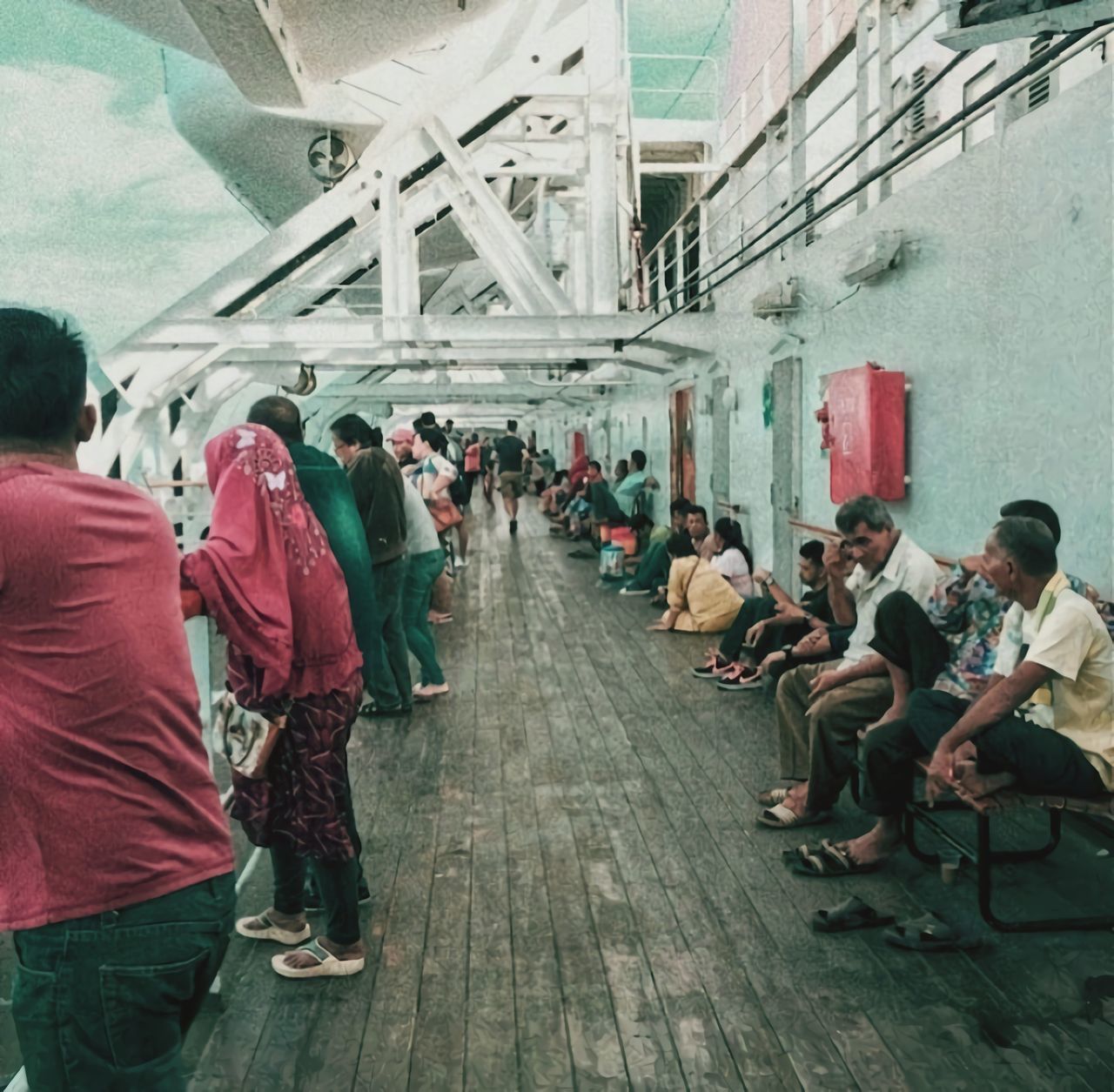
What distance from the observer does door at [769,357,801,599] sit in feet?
23.9

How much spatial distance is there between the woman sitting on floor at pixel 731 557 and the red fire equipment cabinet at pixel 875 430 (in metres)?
1.78

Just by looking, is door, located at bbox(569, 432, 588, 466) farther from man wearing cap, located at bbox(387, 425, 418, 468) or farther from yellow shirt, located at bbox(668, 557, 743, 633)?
yellow shirt, located at bbox(668, 557, 743, 633)

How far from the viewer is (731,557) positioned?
23.8 feet

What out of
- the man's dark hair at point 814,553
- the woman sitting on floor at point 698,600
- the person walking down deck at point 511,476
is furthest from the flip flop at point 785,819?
the person walking down deck at point 511,476

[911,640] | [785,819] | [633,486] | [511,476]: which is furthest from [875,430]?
[511,476]

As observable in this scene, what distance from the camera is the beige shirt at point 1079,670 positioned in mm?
2666

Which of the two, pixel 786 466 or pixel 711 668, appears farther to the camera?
pixel 786 466

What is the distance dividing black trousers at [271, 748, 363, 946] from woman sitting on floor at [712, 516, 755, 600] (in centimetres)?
474

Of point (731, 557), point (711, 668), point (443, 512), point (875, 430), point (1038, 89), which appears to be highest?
point (1038, 89)

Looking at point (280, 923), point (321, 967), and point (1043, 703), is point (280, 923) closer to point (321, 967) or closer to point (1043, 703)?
point (321, 967)

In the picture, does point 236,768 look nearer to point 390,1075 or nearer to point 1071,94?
point 390,1075

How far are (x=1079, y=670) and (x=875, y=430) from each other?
255 cm

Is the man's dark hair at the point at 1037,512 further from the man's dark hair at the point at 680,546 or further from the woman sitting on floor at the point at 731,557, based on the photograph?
the man's dark hair at the point at 680,546

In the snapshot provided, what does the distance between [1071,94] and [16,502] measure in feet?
11.8
